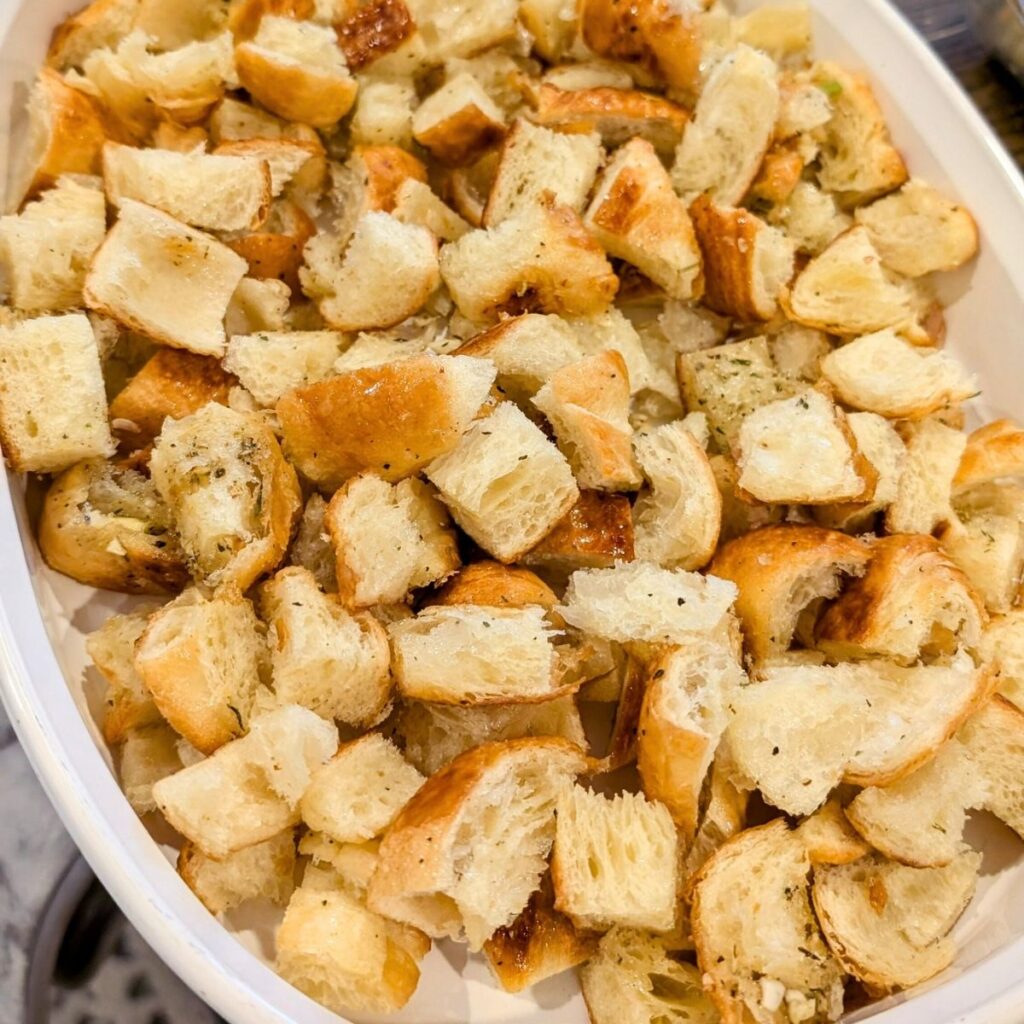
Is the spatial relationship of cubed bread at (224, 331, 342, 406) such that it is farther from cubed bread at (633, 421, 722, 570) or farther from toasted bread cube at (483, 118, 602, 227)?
cubed bread at (633, 421, 722, 570)

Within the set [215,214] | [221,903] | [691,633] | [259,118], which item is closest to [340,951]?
[221,903]

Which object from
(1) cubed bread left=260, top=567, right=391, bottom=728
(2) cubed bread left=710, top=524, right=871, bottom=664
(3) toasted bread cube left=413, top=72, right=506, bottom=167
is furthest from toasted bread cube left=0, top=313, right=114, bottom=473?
(2) cubed bread left=710, top=524, right=871, bottom=664

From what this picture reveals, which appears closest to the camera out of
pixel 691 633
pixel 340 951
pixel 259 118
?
pixel 340 951

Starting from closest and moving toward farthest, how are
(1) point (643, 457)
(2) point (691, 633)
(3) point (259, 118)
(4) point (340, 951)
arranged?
(4) point (340, 951)
(2) point (691, 633)
(1) point (643, 457)
(3) point (259, 118)

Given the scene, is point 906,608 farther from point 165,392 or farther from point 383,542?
point 165,392

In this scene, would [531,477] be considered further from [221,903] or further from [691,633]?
[221,903]

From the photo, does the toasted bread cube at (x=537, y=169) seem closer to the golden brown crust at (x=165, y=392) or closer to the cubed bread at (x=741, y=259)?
the cubed bread at (x=741, y=259)

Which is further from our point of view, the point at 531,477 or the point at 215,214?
the point at 215,214
